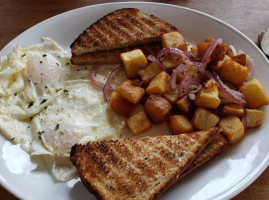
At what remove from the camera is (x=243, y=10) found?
12.6 ft

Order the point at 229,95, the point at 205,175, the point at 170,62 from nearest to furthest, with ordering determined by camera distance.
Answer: the point at 205,175, the point at 229,95, the point at 170,62

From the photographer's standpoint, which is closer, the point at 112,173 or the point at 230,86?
the point at 112,173

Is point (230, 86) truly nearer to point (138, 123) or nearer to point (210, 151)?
point (210, 151)

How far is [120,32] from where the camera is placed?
3.07m

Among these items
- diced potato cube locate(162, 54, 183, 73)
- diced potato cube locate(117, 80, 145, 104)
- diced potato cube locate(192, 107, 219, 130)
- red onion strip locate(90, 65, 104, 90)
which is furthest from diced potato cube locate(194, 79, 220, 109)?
red onion strip locate(90, 65, 104, 90)

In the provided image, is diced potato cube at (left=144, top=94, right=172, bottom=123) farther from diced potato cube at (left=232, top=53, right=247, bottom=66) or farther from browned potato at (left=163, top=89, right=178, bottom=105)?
diced potato cube at (left=232, top=53, right=247, bottom=66)

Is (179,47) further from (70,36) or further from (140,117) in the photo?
(70,36)

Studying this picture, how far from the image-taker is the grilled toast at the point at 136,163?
2.03 m

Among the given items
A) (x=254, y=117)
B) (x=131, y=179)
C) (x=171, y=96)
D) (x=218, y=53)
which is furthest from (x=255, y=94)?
(x=131, y=179)

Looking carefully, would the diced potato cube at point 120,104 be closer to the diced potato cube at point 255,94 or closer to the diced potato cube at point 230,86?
the diced potato cube at point 230,86

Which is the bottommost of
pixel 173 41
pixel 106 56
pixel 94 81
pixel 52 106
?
pixel 52 106

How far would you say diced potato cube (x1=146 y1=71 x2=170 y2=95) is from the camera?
8.45 ft

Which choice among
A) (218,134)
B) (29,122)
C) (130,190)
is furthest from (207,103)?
(29,122)

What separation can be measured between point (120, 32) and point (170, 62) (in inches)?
26.7
